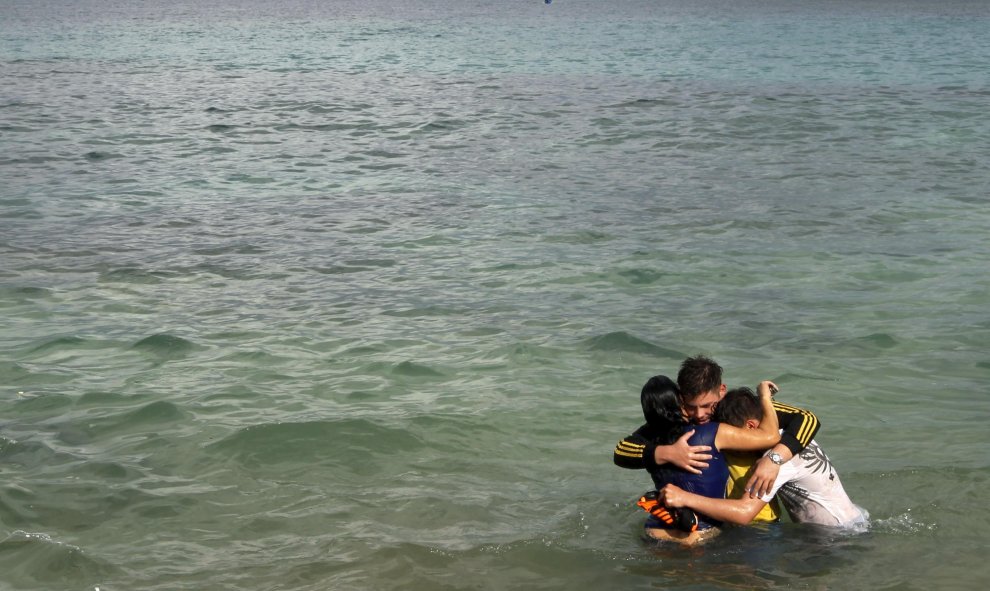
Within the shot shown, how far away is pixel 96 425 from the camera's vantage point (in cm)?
834

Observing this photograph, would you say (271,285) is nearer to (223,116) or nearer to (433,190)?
(433,190)

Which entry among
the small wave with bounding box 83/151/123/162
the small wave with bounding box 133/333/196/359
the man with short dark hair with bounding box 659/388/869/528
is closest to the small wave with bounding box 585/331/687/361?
the man with short dark hair with bounding box 659/388/869/528

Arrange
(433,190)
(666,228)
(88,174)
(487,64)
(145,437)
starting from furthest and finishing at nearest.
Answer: (487,64), (88,174), (433,190), (666,228), (145,437)

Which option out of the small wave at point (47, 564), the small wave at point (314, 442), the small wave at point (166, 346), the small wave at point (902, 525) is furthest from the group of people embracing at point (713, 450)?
the small wave at point (166, 346)

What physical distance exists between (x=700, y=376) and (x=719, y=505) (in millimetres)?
694

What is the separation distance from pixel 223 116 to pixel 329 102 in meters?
3.82

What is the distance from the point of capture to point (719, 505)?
5773mm

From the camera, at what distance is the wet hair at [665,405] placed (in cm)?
576

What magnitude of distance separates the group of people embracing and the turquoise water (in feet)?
1.15

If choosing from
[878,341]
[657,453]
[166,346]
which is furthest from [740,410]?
[166,346]

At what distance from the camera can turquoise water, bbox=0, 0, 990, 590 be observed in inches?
254

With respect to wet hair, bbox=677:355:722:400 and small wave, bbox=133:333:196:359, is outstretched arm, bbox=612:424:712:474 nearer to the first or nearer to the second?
wet hair, bbox=677:355:722:400

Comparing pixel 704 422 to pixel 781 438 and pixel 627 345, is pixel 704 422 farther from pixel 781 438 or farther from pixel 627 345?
pixel 627 345

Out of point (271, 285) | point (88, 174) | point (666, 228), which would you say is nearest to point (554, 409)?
point (271, 285)
